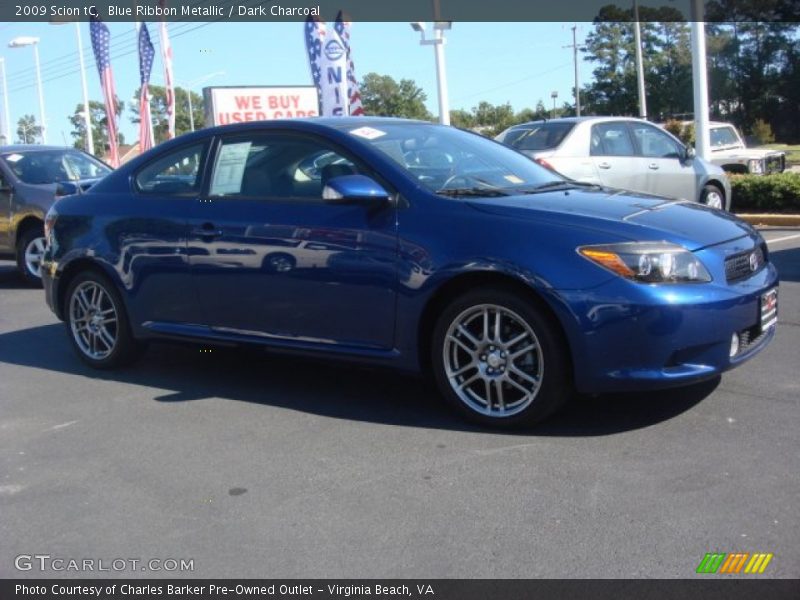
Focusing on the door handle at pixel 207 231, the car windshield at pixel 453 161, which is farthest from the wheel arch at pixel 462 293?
the door handle at pixel 207 231

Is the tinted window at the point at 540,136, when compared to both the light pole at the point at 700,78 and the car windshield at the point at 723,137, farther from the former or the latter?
the car windshield at the point at 723,137

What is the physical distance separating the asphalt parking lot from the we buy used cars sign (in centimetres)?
1887

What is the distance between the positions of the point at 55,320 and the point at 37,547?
5.04 meters

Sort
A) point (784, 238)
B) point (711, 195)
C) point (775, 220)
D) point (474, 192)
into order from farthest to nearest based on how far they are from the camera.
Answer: point (775, 220) < point (711, 195) < point (784, 238) < point (474, 192)

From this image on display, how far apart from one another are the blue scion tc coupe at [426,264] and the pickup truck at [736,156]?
48.5 ft

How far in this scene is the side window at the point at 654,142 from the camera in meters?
11.6

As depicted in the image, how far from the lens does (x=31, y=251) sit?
10.8 metres

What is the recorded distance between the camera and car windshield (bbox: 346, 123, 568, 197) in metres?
4.92

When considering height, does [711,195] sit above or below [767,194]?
above

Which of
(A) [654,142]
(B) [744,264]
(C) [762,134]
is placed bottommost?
(B) [744,264]

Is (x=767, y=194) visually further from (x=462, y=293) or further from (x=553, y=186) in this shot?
(x=462, y=293)

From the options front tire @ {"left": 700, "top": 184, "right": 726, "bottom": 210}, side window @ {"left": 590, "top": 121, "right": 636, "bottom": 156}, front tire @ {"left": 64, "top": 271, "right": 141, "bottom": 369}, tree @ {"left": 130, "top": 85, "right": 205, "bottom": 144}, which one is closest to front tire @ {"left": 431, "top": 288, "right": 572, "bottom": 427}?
front tire @ {"left": 64, "top": 271, "right": 141, "bottom": 369}

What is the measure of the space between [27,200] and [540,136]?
612 cm

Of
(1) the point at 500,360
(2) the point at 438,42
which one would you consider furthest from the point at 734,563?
(2) the point at 438,42
